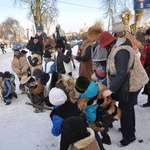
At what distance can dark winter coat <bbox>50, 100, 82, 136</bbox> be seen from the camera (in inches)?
93.3

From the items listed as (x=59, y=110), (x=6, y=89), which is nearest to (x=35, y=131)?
(x=59, y=110)

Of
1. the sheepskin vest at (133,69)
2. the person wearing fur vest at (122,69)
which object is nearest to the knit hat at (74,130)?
the person wearing fur vest at (122,69)

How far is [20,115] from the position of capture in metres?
4.80

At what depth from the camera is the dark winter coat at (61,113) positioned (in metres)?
2.37

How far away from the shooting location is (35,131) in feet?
12.9

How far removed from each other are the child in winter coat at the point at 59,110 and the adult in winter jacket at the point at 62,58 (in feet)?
10.6

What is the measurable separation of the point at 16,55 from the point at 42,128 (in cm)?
Result: 289

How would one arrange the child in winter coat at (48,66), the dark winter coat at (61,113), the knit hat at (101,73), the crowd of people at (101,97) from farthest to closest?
the child in winter coat at (48,66) < the knit hat at (101,73) < the dark winter coat at (61,113) < the crowd of people at (101,97)

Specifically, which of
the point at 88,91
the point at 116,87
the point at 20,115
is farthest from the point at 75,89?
the point at 20,115

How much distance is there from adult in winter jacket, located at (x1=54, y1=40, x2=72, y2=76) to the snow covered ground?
1387mm

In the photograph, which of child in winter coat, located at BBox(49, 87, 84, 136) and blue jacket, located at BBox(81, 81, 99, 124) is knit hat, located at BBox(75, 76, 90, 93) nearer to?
blue jacket, located at BBox(81, 81, 99, 124)

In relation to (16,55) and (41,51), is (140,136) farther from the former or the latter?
(41,51)

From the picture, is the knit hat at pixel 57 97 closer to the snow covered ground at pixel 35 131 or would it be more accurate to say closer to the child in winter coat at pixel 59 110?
the child in winter coat at pixel 59 110

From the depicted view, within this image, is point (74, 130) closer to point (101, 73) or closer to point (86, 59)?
point (101, 73)
